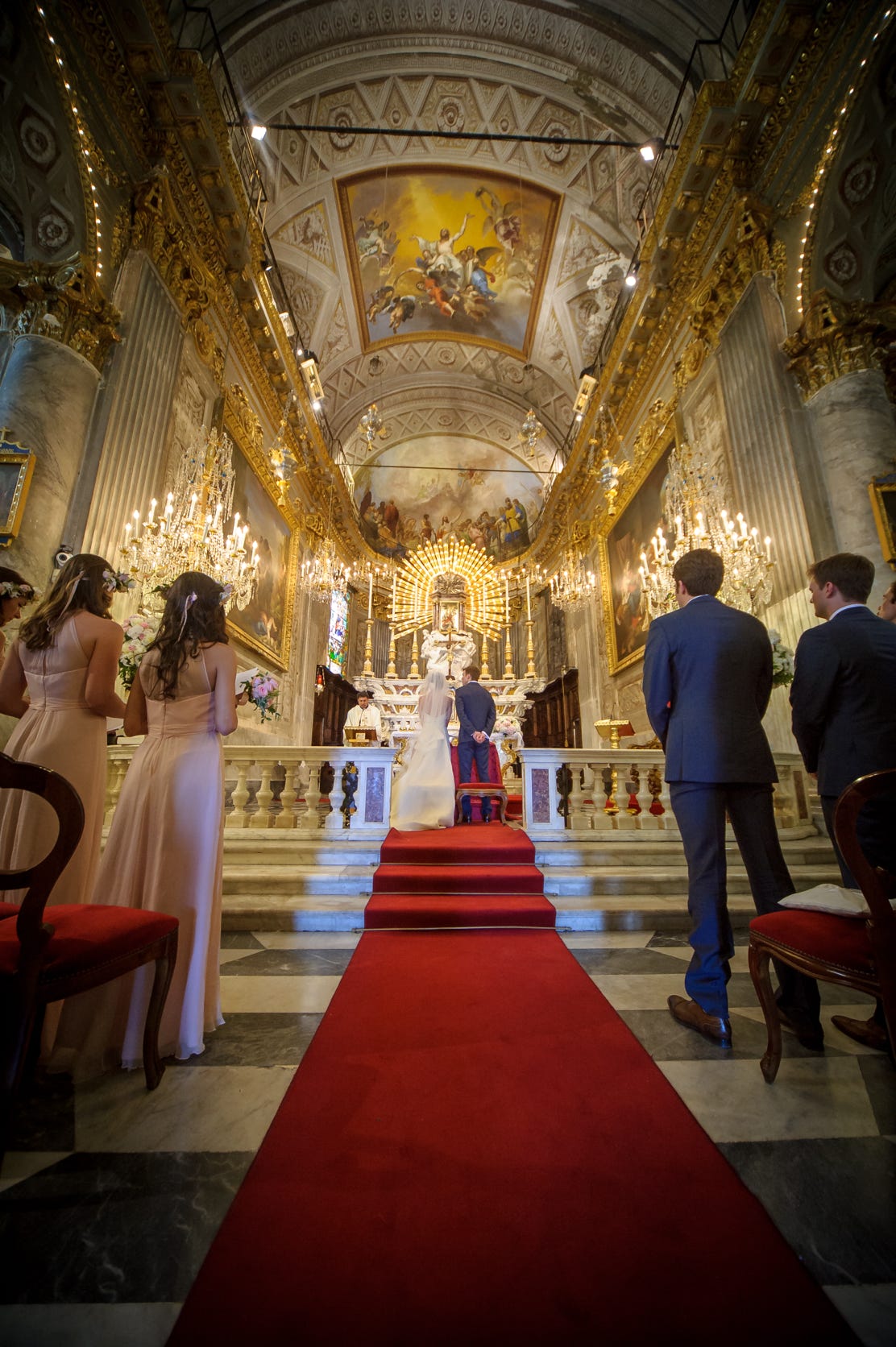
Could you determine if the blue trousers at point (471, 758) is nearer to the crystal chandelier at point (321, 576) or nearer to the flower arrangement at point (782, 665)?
the flower arrangement at point (782, 665)

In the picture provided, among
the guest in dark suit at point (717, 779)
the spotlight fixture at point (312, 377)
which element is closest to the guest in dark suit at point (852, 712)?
the guest in dark suit at point (717, 779)

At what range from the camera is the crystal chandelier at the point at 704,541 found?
559 centimetres

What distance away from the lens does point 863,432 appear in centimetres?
536

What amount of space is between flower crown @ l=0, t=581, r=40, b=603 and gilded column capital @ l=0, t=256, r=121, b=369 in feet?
12.9

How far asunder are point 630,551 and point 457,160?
28.3ft

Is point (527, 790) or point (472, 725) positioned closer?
point (527, 790)

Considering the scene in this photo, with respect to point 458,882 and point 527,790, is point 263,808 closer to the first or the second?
point 458,882

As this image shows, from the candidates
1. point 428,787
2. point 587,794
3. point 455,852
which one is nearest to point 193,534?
point 428,787

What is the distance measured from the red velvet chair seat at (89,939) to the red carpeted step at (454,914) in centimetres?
175

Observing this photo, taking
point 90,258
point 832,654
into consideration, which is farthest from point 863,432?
point 90,258

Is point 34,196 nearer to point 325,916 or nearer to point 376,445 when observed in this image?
point 325,916

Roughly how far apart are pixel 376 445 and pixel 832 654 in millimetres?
17183

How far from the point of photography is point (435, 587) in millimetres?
14586

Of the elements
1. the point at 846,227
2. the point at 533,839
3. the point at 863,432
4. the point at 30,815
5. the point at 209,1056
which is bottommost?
the point at 209,1056
